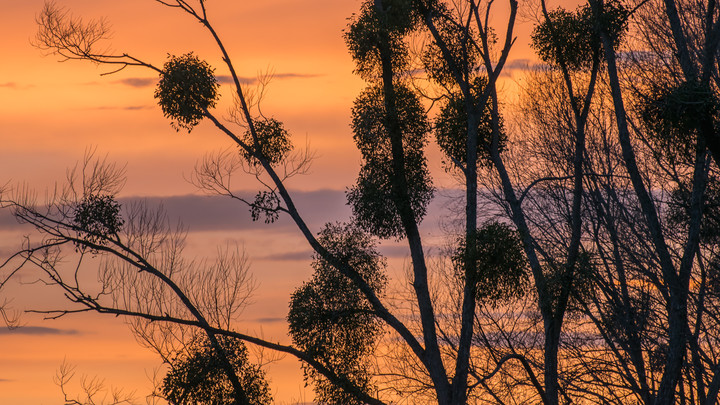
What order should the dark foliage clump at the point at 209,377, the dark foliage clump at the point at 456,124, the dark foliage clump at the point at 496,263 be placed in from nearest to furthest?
1. the dark foliage clump at the point at 496,263
2. the dark foliage clump at the point at 456,124
3. the dark foliage clump at the point at 209,377

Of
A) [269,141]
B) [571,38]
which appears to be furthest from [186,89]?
[571,38]

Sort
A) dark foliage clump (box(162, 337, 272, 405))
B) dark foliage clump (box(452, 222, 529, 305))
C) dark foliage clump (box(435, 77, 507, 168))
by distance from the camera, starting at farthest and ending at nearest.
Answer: dark foliage clump (box(162, 337, 272, 405)) → dark foliage clump (box(435, 77, 507, 168)) → dark foliage clump (box(452, 222, 529, 305))

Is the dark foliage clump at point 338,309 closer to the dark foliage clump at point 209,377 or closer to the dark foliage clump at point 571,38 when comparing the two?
the dark foliage clump at point 209,377

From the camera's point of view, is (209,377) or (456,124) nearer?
(456,124)

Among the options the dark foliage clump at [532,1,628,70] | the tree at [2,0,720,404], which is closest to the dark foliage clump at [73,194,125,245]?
the tree at [2,0,720,404]

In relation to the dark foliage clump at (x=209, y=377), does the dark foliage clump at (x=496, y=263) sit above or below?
above

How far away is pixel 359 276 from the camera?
2244 cm

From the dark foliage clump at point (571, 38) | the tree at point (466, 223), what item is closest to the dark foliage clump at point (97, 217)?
the tree at point (466, 223)

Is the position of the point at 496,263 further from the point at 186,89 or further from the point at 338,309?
the point at 186,89

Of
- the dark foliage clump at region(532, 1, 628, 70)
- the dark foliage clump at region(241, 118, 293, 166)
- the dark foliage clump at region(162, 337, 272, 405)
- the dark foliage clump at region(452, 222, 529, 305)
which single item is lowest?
the dark foliage clump at region(162, 337, 272, 405)

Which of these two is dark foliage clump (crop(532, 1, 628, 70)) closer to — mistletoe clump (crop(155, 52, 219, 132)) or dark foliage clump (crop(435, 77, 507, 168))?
dark foliage clump (crop(435, 77, 507, 168))

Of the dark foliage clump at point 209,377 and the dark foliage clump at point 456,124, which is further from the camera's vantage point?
the dark foliage clump at point 209,377

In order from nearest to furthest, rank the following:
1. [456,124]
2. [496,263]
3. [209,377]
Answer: [496,263] → [456,124] → [209,377]

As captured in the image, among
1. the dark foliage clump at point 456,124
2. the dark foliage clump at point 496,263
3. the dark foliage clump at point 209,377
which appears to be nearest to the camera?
the dark foliage clump at point 496,263
